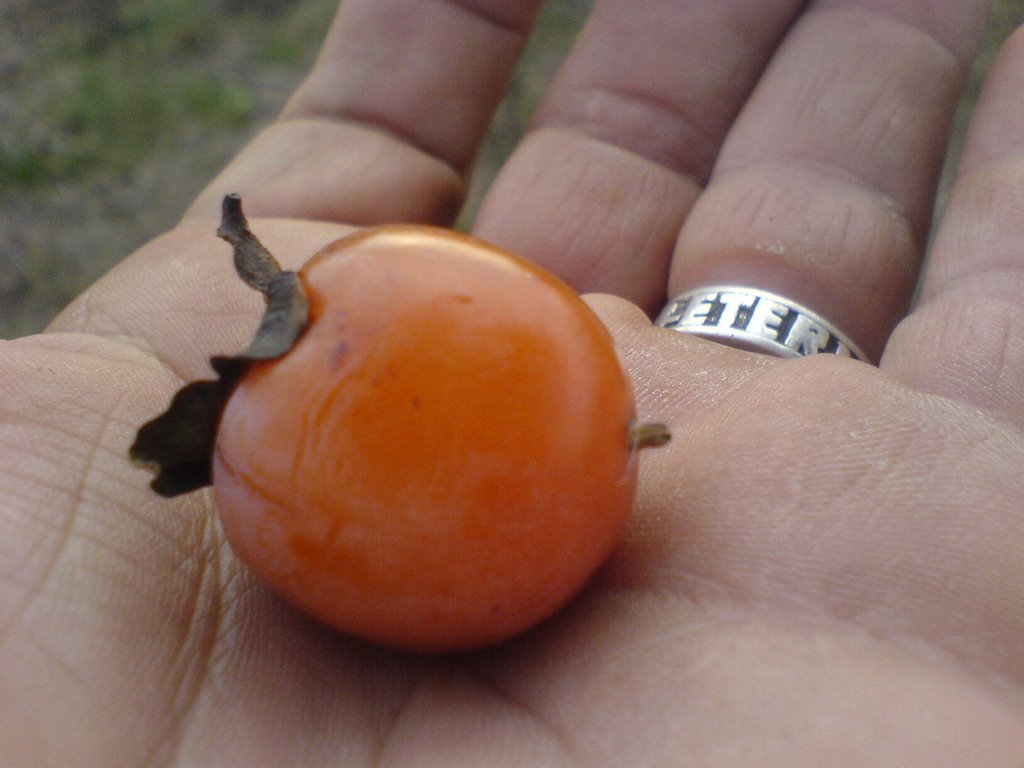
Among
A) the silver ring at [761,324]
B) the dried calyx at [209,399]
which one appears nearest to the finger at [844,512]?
the silver ring at [761,324]

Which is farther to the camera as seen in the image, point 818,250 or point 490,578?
point 818,250

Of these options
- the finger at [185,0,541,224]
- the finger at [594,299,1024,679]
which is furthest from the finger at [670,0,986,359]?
the finger at [185,0,541,224]

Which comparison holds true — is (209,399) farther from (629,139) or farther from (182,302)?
(629,139)

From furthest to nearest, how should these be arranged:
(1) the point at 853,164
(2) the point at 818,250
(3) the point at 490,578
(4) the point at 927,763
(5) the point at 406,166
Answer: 1. (5) the point at 406,166
2. (1) the point at 853,164
3. (2) the point at 818,250
4. (3) the point at 490,578
5. (4) the point at 927,763

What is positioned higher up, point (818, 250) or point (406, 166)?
point (818, 250)

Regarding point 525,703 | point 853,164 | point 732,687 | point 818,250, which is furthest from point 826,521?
point 853,164

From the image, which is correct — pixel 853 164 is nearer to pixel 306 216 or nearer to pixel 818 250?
pixel 818 250

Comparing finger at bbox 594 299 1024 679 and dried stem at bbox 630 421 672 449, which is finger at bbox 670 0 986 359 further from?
dried stem at bbox 630 421 672 449

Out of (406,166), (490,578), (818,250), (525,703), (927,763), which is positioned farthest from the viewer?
(406,166)
